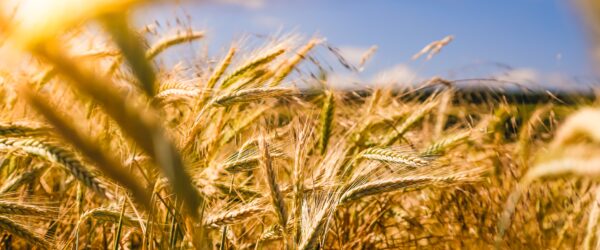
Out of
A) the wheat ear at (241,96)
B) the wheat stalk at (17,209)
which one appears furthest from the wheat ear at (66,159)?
the wheat ear at (241,96)

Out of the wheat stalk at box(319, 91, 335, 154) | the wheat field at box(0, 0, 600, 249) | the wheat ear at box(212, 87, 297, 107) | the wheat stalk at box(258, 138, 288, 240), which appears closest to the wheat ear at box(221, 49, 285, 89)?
the wheat field at box(0, 0, 600, 249)

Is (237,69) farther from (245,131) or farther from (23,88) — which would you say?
(23,88)

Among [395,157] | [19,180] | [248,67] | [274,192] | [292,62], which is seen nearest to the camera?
[274,192]

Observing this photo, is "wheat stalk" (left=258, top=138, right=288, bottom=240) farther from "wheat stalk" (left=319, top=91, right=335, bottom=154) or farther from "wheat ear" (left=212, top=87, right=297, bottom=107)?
"wheat stalk" (left=319, top=91, right=335, bottom=154)

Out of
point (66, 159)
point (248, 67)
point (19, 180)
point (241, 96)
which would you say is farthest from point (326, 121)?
point (66, 159)

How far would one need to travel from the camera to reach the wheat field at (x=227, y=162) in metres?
0.59

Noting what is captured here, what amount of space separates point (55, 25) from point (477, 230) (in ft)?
6.30

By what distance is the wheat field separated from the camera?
59 cm

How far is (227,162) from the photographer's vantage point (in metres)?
1.63

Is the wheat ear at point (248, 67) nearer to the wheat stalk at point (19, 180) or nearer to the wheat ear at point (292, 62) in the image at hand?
the wheat ear at point (292, 62)

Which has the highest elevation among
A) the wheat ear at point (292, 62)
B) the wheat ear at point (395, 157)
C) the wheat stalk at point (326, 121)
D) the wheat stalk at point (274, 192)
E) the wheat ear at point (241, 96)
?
the wheat ear at point (292, 62)

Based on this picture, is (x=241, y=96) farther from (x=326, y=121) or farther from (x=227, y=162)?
(x=326, y=121)

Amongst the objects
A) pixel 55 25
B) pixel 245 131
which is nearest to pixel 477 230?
pixel 245 131

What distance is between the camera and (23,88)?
734mm
